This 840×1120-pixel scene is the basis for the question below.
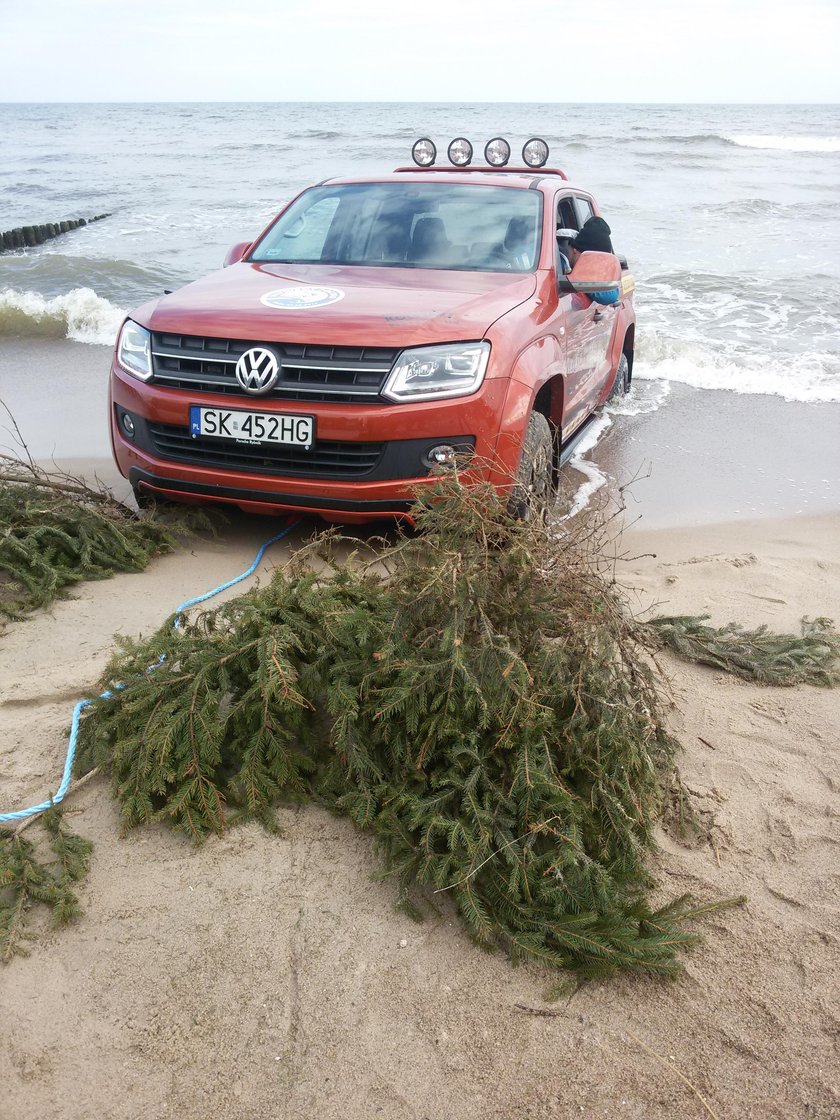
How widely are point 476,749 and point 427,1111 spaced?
0.82 metres

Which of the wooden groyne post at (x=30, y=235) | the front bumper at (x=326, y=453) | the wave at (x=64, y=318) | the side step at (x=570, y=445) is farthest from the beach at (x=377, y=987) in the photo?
the wooden groyne post at (x=30, y=235)

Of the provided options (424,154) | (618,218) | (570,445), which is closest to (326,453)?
(570,445)

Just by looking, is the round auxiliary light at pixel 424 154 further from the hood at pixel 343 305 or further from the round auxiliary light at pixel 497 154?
the hood at pixel 343 305

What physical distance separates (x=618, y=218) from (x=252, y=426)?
1704 centimetres

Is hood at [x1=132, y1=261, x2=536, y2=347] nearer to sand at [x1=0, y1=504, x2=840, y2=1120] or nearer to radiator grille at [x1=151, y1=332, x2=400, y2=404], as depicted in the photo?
radiator grille at [x1=151, y1=332, x2=400, y2=404]

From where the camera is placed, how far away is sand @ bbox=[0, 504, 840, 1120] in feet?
6.15

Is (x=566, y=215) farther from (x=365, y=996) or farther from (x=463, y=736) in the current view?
(x=365, y=996)

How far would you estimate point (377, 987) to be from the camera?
2.09m

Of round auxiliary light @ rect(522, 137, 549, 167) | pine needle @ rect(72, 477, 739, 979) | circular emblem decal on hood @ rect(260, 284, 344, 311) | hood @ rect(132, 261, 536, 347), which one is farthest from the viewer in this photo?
round auxiliary light @ rect(522, 137, 549, 167)

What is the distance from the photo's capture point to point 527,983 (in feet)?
6.97

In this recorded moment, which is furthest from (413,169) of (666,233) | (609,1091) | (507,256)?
(666,233)

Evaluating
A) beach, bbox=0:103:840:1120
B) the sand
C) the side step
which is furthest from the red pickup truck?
the sand

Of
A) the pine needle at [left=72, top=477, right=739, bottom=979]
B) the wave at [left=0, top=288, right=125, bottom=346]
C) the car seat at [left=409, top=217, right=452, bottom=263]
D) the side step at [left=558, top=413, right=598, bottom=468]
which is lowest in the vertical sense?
the wave at [left=0, top=288, right=125, bottom=346]

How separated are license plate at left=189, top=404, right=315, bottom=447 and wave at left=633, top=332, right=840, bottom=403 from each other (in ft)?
18.5
